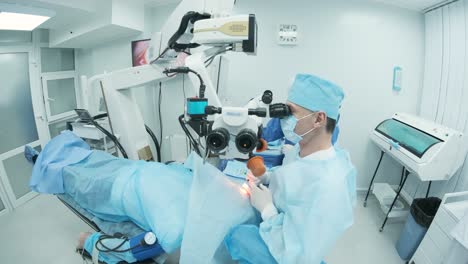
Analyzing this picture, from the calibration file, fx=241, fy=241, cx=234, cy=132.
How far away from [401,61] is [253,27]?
226cm

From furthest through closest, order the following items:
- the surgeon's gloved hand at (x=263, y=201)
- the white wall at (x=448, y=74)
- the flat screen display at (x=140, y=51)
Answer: the flat screen display at (x=140, y=51)
the white wall at (x=448, y=74)
the surgeon's gloved hand at (x=263, y=201)

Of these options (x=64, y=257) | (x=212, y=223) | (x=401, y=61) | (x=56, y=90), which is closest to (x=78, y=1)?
(x=56, y=90)

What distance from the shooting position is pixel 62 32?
2703 mm

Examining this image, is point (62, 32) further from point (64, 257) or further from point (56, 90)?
point (64, 257)

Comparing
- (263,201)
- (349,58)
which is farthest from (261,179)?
(349,58)

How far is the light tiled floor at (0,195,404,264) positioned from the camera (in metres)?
1.88

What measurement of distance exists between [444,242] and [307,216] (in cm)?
139

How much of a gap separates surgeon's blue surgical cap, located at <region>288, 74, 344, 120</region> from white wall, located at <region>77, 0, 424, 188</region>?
1451 millimetres

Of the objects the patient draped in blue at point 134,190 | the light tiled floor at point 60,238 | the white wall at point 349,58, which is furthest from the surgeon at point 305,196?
the white wall at point 349,58

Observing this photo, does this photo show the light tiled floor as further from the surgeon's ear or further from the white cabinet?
the surgeon's ear

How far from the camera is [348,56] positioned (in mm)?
2656

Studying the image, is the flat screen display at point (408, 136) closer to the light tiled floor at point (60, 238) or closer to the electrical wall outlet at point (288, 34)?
the light tiled floor at point (60, 238)

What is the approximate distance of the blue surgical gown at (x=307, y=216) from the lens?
0.89 meters

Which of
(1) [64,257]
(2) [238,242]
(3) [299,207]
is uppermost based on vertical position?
(3) [299,207]
